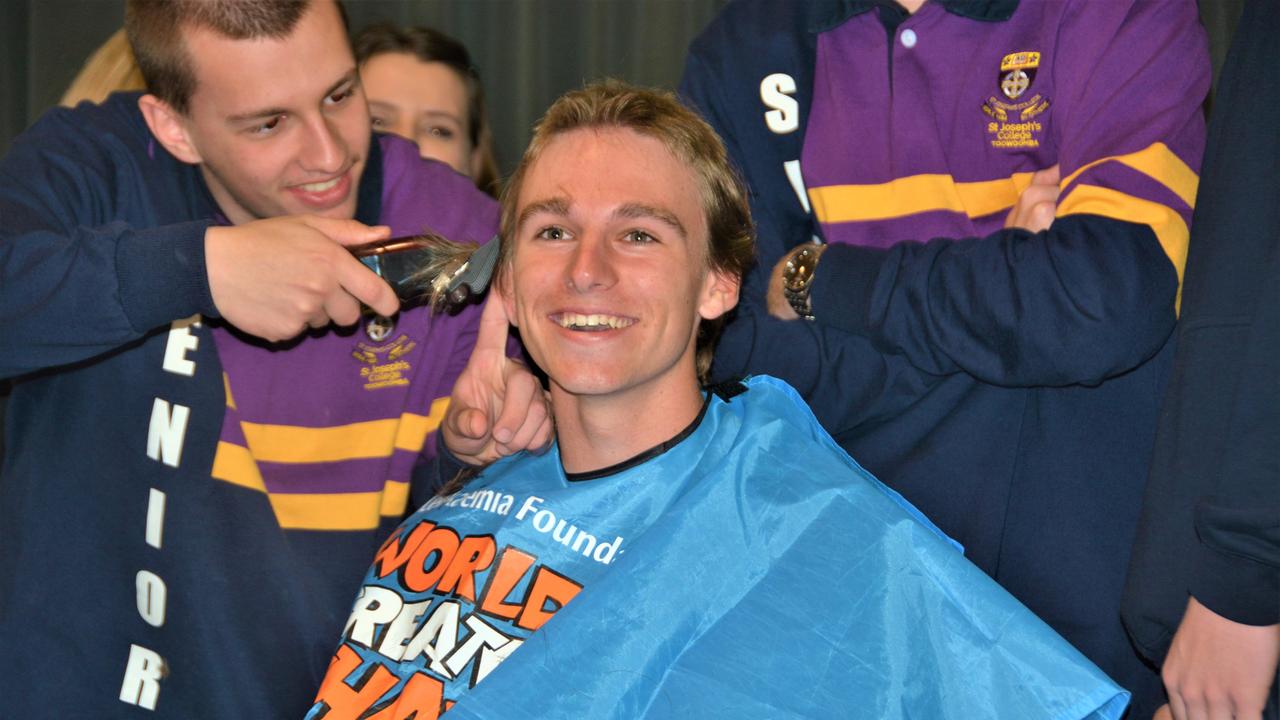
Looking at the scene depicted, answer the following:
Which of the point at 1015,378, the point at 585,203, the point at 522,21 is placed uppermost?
the point at 522,21

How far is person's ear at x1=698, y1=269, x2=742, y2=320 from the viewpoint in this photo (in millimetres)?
1736

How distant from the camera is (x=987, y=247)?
1528 mm

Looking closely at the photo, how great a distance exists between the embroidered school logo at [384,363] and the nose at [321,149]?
29 cm

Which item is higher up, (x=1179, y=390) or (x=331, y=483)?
(x=1179, y=390)

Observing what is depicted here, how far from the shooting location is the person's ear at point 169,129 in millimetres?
1926

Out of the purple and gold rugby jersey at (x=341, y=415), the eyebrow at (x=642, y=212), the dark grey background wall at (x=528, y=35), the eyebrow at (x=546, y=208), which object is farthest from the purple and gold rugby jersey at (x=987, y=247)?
the dark grey background wall at (x=528, y=35)

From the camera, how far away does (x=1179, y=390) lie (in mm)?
1335

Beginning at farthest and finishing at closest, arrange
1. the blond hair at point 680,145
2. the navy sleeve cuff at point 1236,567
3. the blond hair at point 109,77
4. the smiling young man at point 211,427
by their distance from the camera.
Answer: the blond hair at point 109,77 → the smiling young man at point 211,427 → the blond hair at point 680,145 → the navy sleeve cuff at point 1236,567

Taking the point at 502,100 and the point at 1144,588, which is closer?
the point at 1144,588

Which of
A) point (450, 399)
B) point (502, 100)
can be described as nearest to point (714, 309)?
point (450, 399)

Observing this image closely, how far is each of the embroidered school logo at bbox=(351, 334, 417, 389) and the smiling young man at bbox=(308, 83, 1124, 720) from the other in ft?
0.63

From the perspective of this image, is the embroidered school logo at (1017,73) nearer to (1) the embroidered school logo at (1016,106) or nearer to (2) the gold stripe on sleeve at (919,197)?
(1) the embroidered school logo at (1016,106)

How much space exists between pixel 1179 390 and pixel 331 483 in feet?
4.13

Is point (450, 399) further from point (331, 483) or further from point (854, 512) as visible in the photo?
point (854, 512)
